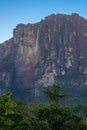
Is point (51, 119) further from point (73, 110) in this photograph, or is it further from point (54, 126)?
point (73, 110)

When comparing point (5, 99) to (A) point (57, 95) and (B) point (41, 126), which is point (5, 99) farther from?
(A) point (57, 95)

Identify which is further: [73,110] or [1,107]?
[73,110]

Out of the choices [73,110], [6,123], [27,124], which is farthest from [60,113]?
[6,123]

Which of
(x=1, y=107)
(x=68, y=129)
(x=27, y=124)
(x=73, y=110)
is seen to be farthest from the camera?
(x=73, y=110)

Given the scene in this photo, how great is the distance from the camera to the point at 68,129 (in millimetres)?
48312

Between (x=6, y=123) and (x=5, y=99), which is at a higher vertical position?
(x=5, y=99)

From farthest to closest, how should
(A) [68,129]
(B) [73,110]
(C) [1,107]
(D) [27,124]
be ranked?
(B) [73,110], (A) [68,129], (D) [27,124], (C) [1,107]

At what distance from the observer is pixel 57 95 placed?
57031mm

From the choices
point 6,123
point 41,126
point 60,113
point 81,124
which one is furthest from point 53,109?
point 6,123

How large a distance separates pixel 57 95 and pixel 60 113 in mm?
7045

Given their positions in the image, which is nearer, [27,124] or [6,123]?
[6,123]

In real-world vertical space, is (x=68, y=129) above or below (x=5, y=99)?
below

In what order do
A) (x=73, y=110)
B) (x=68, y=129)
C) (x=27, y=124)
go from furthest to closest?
1. (x=73, y=110)
2. (x=68, y=129)
3. (x=27, y=124)

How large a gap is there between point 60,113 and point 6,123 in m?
19.5
